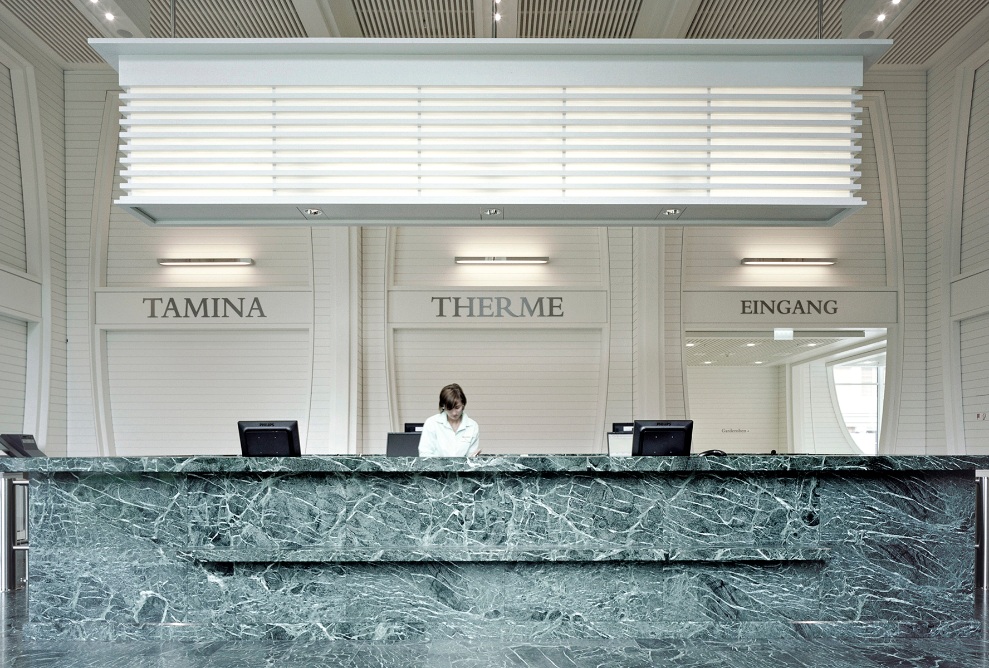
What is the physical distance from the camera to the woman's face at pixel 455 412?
5.22 metres

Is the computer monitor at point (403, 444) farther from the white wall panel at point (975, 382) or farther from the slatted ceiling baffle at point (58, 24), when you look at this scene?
the white wall panel at point (975, 382)

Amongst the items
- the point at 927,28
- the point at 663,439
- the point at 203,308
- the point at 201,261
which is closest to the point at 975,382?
the point at 927,28

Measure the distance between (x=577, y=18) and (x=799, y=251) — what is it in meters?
3.75

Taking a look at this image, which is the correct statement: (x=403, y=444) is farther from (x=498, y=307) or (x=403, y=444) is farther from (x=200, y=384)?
(x=200, y=384)

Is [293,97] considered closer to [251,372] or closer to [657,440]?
[657,440]

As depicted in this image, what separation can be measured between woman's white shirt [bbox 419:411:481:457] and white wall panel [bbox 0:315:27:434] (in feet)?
16.7

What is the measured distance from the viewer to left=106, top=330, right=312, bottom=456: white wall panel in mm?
8703

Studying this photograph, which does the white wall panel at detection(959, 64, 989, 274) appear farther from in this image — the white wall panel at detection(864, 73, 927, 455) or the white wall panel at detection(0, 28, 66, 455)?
the white wall panel at detection(0, 28, 66, 455)

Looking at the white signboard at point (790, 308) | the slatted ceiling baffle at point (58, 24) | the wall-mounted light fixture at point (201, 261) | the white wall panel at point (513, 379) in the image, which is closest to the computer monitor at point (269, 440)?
the white wall panel at point (513, 379)

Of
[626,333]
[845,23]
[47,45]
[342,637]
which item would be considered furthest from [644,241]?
[47,45]

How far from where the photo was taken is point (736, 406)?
14836 millimetres

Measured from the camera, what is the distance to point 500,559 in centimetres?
413

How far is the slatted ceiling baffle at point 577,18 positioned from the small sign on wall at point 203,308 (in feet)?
12.6

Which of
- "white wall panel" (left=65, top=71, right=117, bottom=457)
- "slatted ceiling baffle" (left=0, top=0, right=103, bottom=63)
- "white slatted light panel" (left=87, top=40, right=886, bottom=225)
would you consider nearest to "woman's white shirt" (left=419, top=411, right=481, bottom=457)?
"white slatted light panel" (left=87, top=40, right=886, bottom=225)
